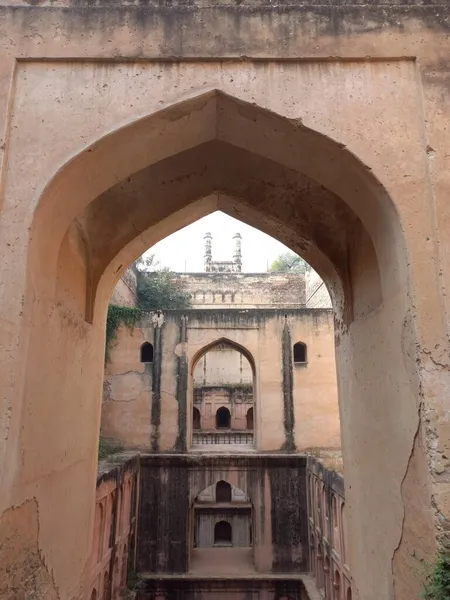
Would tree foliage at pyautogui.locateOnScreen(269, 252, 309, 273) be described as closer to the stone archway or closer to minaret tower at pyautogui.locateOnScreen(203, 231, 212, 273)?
minaret tower at pyautogui.locateOnScreen(203, 231, 212, 273)

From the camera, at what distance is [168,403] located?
39.5 feet

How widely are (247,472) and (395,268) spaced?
916 centimetres

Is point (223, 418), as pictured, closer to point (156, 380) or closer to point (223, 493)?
point (223, 493)

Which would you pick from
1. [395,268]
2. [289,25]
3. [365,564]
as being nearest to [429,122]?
[395,268]

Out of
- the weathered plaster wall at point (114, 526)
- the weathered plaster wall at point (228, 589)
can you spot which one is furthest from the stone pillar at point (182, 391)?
the weathered plaster wall at point (228, 589)

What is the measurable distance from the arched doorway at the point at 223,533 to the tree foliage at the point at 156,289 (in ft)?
29.8

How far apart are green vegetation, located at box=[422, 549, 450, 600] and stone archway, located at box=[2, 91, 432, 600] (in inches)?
5.9

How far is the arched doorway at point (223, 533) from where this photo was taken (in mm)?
14969

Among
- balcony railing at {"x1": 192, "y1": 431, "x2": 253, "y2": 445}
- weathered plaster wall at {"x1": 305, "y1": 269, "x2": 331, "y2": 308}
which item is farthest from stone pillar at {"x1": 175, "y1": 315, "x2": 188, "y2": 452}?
weathered plaster wall at {"x1": 305, "y1": 269, "x2": 331, "y2": 308}

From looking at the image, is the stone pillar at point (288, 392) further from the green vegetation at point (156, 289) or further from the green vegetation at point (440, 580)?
the green vegetation at point (440, 580)

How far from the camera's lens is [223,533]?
1529cm

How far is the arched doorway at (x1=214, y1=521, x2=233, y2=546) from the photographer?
15.0 m

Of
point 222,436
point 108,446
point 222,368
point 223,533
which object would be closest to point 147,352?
point 108,446

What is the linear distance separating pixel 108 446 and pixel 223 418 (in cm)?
1133
